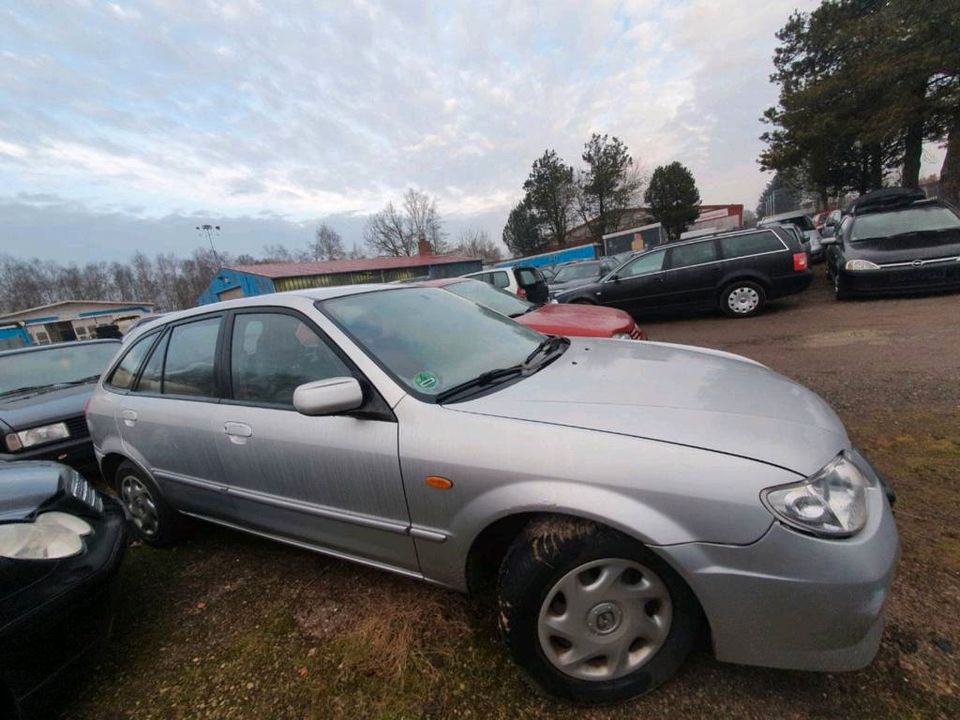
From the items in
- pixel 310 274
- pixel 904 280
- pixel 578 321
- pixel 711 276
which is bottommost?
pixel 904 280

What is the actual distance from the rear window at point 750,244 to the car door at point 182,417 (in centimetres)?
837

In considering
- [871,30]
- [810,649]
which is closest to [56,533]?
[810,649]

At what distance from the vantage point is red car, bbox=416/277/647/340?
15.1 feet

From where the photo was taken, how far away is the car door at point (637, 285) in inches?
340

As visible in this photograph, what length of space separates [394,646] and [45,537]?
1.54m

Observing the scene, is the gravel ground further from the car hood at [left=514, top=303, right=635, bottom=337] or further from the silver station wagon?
the car hood at [left=514, top=303, right=635, bottom=337]

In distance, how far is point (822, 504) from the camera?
1375 millimetres

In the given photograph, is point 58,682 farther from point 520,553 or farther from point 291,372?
point 520,553

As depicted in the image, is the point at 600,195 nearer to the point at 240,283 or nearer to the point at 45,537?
the point at 240,283

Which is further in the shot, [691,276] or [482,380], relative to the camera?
[691,276]

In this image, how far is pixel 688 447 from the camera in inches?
56.8

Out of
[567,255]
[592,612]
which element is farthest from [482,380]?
[567,255]

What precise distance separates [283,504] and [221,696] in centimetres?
78

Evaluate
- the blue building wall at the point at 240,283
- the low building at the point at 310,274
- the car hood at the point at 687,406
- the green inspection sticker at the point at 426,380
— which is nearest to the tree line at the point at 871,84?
the car hood at the point at 687,406
